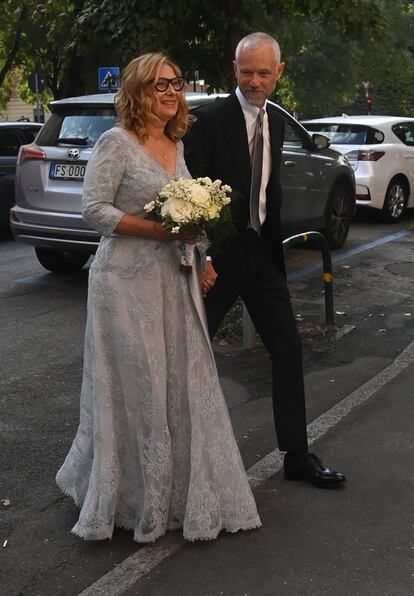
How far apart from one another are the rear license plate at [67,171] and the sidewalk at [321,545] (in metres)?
4.63

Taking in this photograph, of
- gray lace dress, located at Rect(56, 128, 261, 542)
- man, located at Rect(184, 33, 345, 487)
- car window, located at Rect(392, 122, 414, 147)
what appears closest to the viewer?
gray lace dress, located at Rect(56, 128, 261, 542)

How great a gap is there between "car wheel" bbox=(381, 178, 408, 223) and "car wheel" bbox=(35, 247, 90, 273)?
5472 millimetres

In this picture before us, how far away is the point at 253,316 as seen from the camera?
4.48 metres

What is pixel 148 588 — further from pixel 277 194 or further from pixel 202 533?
pixel 277 194

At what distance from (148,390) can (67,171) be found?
17.7 feet

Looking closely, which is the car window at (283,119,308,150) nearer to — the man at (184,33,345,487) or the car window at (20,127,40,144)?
the car window at (20,127,40,144)

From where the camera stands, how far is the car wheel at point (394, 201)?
14.1 meters

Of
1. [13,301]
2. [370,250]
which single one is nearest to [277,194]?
[13,301]

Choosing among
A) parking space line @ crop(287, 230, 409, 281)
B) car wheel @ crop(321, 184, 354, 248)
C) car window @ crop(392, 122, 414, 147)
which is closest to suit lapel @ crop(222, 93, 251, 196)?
parking space line @ crop(287, 230, 409, 281)

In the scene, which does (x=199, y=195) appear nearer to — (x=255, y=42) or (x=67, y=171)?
(x=255, y=42)

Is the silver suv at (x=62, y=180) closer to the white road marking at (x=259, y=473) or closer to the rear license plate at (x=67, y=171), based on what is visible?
the rear license plate at (x=67, y=171)

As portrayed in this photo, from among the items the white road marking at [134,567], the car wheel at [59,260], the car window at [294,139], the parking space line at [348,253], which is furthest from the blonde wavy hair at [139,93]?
the car window at [294,139]

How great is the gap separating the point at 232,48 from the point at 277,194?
499cm

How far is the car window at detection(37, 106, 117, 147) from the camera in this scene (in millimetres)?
8875
